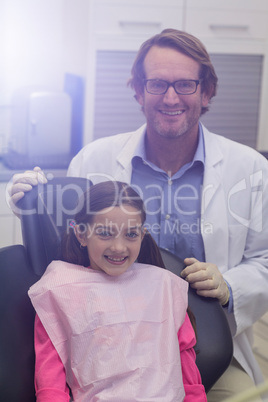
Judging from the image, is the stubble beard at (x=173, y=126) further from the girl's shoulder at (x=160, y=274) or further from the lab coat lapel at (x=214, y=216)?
the girl's shoulder at (x=160, y=274)

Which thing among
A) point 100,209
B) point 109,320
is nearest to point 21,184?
point 100,209

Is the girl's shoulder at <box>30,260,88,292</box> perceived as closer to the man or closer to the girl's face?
the girl's face

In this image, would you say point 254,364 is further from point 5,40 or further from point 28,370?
point 5,40

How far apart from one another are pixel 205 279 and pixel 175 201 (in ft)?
0.69

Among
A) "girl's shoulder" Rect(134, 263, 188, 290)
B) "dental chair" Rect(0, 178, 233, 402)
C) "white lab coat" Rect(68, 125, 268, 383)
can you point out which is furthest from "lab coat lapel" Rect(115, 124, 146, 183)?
"girl's shoulder" Rect(134, 263, 188, 290)

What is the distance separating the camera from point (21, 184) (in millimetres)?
985

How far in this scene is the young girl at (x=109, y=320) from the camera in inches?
33.9

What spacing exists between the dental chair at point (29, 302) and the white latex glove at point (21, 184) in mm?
11

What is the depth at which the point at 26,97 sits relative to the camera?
1.21 metres

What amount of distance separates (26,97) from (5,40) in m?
0.14

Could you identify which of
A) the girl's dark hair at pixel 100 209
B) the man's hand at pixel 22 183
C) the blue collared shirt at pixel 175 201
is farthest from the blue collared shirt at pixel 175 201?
the man's hand at pixel 22 183

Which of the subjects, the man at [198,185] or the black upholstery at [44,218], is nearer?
the black upholstery at [44,218]

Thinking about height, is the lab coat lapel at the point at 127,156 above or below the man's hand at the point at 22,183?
above

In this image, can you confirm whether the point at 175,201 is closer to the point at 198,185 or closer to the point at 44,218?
the point at 198,185
